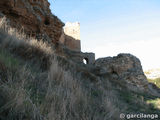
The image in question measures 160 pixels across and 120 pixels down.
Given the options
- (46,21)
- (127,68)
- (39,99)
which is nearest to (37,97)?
(39,99)

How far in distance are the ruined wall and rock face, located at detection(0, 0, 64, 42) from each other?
1413 centimetres

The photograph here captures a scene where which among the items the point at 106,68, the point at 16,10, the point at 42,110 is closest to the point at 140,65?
the point at 106,68

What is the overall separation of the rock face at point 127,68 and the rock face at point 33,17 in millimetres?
5145

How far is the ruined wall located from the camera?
2333 centimetres

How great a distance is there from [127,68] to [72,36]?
1452 centimetres

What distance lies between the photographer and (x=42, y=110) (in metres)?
1.21

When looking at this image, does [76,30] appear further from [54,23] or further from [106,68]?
[54,23]

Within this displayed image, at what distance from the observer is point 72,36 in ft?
78.8

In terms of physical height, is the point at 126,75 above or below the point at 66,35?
below

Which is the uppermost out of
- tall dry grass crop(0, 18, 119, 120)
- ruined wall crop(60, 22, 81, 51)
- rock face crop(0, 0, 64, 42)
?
ruined wall crop(60, 22, 81, 51)

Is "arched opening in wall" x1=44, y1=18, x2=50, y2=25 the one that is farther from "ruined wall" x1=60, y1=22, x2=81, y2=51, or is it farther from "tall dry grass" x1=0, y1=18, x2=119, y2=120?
"ruined wall" x1=60, y1=22, x2=81, y2=51

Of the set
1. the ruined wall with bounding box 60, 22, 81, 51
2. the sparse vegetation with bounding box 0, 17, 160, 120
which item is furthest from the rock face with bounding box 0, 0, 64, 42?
the ruined wall with bounding box 60, 22, 81, 51

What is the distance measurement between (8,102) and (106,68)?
10.7 metres

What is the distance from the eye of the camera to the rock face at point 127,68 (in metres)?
10.5
